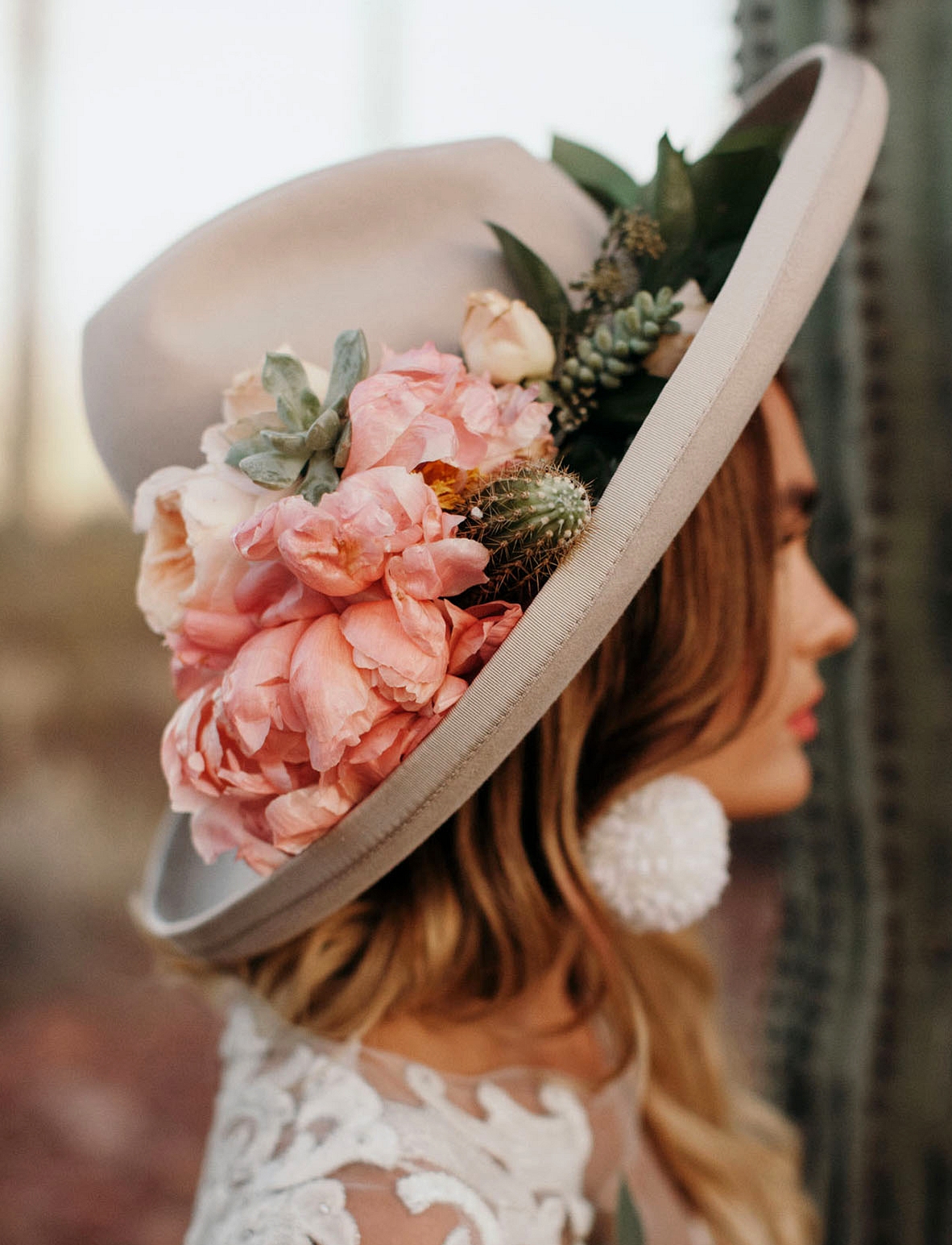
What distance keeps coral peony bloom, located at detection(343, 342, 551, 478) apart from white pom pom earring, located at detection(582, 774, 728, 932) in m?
0.34

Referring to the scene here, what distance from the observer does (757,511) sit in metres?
0.79

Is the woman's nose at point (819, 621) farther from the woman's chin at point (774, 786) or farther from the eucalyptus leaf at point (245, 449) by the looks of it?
the eucalyptus leaf at point (245, 449)

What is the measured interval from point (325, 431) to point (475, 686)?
172mm

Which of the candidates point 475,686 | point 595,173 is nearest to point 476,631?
point 475,686

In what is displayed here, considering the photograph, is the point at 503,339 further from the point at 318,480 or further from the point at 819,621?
the point at 819,621

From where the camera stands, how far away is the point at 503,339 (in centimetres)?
63

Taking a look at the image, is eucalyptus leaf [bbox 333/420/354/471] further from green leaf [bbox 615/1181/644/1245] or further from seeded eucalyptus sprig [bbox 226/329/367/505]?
green leaf [bbox 615/1181/644/1245]

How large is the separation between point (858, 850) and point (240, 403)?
0.95 meters

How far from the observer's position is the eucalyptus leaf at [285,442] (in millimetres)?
551

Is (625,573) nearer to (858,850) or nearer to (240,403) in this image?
(240,403)

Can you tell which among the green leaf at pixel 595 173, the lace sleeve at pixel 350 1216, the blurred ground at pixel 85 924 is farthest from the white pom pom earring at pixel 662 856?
the blurred ground at pixel 85 924

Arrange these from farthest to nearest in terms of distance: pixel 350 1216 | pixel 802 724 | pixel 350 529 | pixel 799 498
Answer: pixel 802 724
pixel 799 498
pixel 350 1216
pixel 350 529

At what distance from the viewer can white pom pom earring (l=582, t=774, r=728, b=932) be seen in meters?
0.75

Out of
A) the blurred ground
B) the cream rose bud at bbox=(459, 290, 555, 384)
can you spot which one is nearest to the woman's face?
the cream rose bud at bbox=(459, 290, 555, 384)
